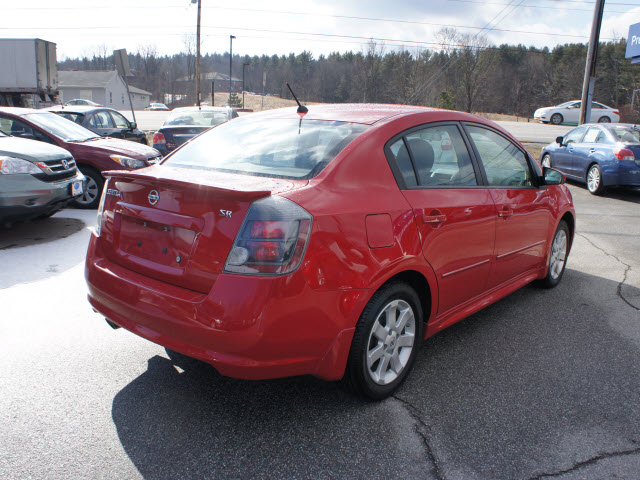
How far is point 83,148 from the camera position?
8.16m

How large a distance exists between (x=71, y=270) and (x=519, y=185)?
14.2 feet

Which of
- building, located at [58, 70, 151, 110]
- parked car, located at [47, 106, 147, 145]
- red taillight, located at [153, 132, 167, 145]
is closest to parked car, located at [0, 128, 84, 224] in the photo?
red taillight, located at [153, 132, 167, 145]

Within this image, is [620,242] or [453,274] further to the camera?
[620,242]

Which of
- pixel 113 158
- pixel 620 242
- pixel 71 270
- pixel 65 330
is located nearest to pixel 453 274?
pixel 65 330

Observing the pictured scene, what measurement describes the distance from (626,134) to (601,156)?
2.29ft

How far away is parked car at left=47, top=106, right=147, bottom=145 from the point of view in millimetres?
11008

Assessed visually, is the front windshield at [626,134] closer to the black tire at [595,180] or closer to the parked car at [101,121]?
the black tire at [595,180]

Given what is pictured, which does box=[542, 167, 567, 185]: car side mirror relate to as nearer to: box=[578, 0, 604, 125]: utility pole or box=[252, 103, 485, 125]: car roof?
box=[252, 103, 485, 125]: car roof

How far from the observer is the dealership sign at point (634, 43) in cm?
2269

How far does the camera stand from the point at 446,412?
279 cm

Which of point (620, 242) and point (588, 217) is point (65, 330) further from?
point (588, 217)

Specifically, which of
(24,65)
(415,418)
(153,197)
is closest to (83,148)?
(153,197)

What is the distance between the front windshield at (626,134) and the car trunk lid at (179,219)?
10835 mm

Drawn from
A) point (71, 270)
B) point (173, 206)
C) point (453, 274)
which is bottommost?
point (71, 270)
